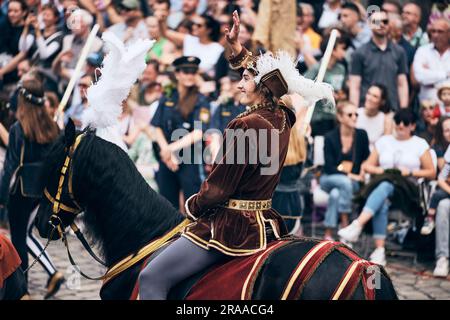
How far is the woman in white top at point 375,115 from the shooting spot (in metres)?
12.9

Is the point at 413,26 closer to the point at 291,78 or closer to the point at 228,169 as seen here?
the point at 291,78

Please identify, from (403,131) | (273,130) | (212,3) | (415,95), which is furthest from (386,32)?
(273,130)

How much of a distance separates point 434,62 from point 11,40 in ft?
23.1

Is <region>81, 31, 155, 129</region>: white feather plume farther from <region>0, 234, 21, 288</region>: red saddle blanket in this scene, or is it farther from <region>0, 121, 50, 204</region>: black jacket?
<region>0, 121, 50, 204</region>: black jacket

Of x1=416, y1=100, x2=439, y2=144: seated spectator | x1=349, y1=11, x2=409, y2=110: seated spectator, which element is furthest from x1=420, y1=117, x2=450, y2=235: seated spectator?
x1=349, y1=11, x2=409, y2=110: seated spectator

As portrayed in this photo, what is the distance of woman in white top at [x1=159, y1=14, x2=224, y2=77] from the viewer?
47.4 ft

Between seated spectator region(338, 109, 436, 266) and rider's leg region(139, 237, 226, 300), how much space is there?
5.57 meters

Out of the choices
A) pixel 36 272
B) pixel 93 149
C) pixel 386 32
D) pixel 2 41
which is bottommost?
pixel 36 272

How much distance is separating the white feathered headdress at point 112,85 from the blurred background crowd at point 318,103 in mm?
3835

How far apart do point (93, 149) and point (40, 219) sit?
64cm

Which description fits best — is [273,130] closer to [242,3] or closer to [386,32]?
[386,32]

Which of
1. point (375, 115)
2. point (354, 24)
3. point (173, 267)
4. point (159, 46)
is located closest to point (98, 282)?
point (375, 115)

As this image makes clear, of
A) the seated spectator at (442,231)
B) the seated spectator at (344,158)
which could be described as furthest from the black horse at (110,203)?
the seated spectator at (344,158)

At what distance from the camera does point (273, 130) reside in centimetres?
622
